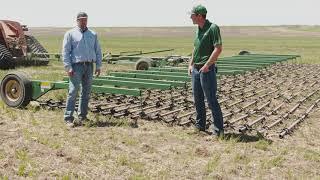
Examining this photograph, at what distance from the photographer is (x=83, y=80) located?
8.24 m

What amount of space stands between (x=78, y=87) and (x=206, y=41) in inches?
92.7

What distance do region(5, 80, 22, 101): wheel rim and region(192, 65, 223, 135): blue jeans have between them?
3786 mm

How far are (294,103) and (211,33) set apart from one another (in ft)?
14.5

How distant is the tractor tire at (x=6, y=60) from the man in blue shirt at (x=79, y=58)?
399 inches

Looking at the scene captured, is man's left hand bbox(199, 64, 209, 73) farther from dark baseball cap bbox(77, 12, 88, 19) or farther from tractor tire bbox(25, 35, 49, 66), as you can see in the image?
tractor tire bbox(25, 35, 49, 66)

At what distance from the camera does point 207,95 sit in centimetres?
723

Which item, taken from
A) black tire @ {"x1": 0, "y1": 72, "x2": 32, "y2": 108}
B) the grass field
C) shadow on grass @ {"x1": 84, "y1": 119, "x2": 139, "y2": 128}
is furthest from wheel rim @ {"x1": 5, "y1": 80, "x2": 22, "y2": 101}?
shadow on grass @ {"x1": 84, "y1": 119, "x2": 139, "y2": 128}

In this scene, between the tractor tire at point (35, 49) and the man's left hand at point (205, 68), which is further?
the tractor tire at point (35, 49)

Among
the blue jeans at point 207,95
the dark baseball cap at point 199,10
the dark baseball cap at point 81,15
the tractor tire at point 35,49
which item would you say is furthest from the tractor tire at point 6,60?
the dark baseball cap at point 199,10

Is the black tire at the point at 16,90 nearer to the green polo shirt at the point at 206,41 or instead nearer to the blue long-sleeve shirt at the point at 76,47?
the blue long-sleeve shirt at the point at 76,47

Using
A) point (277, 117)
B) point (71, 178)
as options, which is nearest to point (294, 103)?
point (277, 117)

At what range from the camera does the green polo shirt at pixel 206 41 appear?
7.02 m

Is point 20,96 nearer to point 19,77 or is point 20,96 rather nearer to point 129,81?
point 19,77

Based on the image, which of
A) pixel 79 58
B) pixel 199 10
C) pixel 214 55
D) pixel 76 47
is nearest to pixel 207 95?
pixel 214 55
